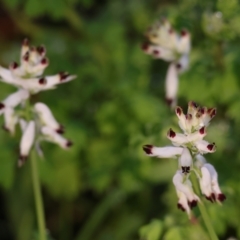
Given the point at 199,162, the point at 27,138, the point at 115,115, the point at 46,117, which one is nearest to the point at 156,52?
the point at 46,117

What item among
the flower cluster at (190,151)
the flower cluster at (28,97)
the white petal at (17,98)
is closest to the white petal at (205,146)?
the flower cluster at (190,151)

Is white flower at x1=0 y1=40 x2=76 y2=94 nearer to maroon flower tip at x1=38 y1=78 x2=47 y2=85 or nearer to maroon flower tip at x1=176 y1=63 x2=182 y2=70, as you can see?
maroon flower tip at x1=38 y1=78 x2=47 y2=85

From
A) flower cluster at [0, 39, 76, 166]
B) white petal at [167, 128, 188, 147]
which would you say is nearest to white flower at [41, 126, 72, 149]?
flower cluster at [0, 39, 76, 166]

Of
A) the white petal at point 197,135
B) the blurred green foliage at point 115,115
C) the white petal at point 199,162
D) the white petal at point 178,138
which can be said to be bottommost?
the white petal at point 197,135

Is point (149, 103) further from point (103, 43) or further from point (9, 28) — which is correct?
point (9, 28)

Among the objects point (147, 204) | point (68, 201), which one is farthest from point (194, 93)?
point (68, 201)

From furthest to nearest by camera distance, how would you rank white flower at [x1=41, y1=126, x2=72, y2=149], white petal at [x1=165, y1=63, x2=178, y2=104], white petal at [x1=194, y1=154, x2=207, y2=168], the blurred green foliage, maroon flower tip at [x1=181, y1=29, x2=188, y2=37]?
the blurred green foliage < white petal at [x1=165, y1=63, x2=178, y2=104] < maroon flower tip at [x1=181, y1=29, x2=188, y2=37] < white flower at [x1=41, y1=126, x2=72, y2=149] < white petal at [x1=194, y1=154, x2=207, y2=168]

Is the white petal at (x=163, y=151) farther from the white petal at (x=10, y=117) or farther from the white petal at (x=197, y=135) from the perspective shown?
the white petal at (x=10, y=117)
